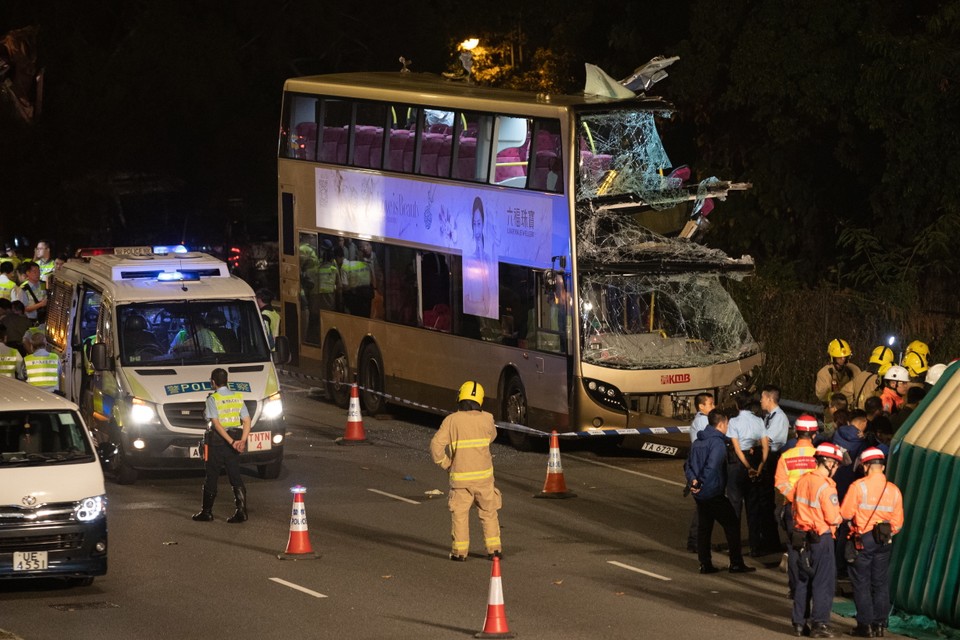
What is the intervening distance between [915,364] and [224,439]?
7.16 m

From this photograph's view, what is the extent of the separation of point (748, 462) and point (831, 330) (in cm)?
911

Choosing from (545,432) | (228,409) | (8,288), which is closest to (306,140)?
(8,288)

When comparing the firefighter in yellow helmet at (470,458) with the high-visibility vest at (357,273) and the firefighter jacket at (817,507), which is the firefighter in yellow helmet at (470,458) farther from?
the high-visibility vest at (357,273)

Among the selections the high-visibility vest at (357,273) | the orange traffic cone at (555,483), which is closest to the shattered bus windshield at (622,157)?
the orange traffic cone at (555,483)

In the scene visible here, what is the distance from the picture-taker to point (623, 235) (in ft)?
71.7

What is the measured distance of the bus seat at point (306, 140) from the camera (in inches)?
1084

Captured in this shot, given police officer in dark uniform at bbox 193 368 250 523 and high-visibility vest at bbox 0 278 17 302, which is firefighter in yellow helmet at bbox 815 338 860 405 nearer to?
police officer in dark uniform at bbox 193 368 250 523

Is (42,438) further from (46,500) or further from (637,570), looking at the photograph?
(637,570)

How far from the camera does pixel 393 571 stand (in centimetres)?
1559

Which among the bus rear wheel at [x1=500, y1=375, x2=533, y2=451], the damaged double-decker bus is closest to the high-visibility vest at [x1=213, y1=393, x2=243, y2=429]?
the damaged double-decker bus

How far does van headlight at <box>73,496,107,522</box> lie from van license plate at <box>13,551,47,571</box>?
0.40m

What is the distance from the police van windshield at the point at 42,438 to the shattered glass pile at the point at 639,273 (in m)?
8.27

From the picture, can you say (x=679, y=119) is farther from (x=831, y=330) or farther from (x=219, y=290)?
(x=219, y=290)

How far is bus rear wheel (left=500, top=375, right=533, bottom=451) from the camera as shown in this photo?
23.0 meters
